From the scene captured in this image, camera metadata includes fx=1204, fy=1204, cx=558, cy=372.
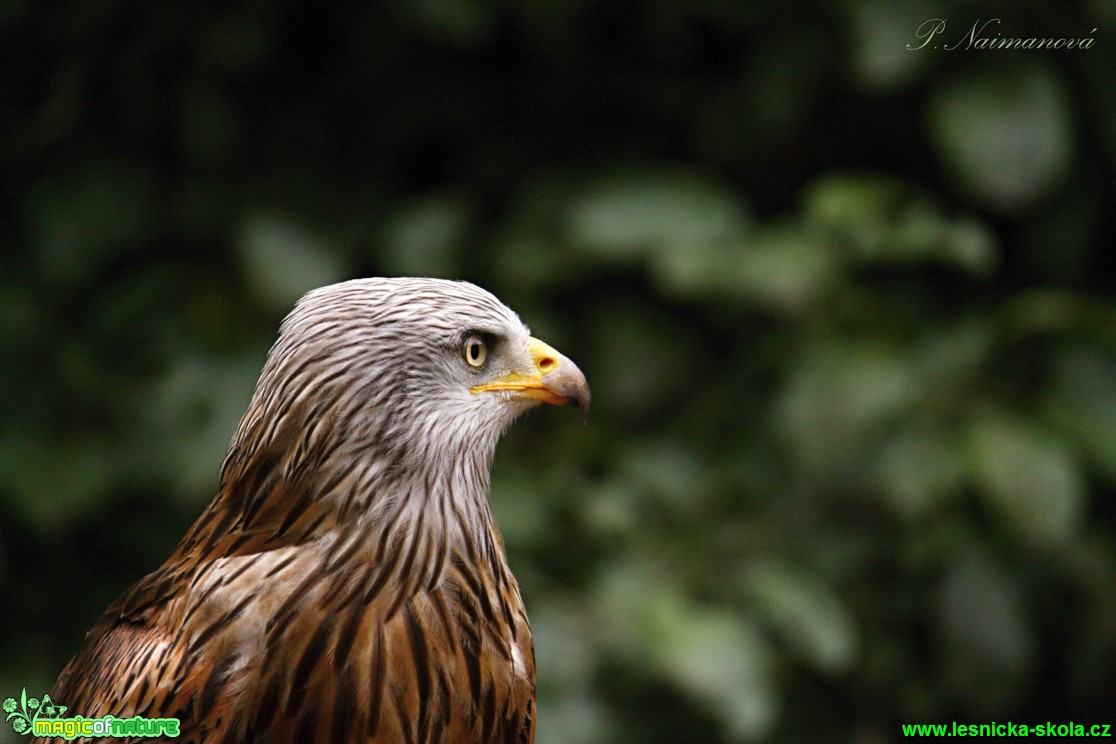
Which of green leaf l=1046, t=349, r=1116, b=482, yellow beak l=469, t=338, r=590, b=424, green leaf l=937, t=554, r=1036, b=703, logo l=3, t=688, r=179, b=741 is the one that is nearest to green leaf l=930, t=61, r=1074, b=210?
green leaf l=1046, t=349, r=1116, b=482

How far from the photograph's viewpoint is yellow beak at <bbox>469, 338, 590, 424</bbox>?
1828 millimetres

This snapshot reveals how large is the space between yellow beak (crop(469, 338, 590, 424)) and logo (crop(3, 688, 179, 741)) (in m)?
0.66

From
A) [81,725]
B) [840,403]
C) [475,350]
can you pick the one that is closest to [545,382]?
[475,350]

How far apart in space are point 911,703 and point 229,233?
2.61m

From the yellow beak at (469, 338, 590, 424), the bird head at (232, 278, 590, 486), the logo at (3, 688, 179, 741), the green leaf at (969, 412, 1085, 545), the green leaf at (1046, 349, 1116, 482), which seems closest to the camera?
the logo at (3, 688, 179, 741)

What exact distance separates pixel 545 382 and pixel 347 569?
416 millimetres

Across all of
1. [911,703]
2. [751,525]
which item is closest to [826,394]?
[751,525]

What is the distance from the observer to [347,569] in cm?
164

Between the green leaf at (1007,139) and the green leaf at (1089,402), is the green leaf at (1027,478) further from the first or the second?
the green leaf at (1007,139)

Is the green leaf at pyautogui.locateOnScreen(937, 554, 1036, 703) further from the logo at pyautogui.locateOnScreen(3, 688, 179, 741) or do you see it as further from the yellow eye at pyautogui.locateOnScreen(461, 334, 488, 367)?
the logo at pyautogui.locateOnScreen(3, 688, 179, 741)

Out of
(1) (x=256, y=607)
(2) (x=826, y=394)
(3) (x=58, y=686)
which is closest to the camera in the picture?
(1) (x=256, y=607)

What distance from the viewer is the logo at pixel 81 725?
1.56 metres

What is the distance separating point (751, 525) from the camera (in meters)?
3.74

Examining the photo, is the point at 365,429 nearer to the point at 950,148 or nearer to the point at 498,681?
the point at 498,681
